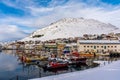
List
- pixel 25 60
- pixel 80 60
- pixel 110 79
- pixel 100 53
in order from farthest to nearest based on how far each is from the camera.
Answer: pixel 100 53
pixel 25 60
pixel 80 60
pixel 110 79

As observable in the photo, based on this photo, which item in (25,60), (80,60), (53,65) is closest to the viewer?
(53,65)

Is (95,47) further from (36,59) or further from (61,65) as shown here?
(61,65)

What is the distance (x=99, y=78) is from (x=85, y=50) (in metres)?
64.5

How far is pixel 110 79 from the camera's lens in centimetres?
2262

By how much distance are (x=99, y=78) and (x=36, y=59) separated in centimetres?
4205

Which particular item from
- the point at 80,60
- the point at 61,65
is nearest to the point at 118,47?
the point at 80,60

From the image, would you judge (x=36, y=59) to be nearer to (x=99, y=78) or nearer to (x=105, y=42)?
(x=105, y=42)

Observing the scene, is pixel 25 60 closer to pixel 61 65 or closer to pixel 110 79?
pixel 61 65

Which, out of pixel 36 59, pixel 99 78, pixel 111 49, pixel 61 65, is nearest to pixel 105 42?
pixel 111 49

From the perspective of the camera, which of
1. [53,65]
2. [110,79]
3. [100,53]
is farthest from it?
[100,53]

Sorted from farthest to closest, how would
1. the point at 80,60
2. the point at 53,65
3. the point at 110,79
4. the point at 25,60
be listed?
the point at 25,60
the point at 80,60
the point at 53,65
the point at 110,79

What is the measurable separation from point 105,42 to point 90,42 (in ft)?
16.9

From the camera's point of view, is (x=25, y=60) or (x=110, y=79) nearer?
(x=110, y=79)

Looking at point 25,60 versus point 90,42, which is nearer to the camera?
point 25,60
